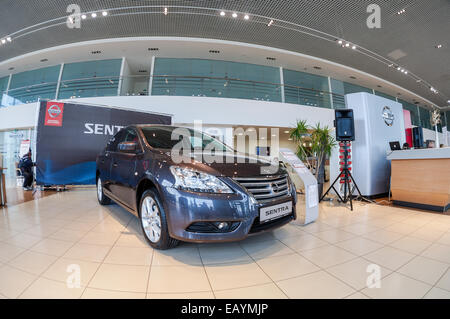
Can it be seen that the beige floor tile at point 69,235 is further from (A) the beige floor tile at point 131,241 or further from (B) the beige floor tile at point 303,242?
(B) the beige floor tile at point 303,242

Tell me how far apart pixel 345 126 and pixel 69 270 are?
4.25 m

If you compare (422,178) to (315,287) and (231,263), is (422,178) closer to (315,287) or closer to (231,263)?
(315,287)

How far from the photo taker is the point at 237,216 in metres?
1.35

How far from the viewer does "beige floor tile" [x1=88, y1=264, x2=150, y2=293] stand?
1117 millimetres

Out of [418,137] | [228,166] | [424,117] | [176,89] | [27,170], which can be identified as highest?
[176,89]

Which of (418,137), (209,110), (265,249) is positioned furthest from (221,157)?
(209,110)

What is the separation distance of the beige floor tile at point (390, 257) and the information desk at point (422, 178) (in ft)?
7.42

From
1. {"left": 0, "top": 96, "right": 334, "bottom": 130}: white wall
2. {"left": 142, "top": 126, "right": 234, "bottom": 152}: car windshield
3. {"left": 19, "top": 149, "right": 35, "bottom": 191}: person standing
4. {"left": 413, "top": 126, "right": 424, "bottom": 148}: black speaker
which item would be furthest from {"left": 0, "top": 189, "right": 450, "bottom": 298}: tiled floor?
{"left": 0, "top": 96, "right": 334, "bottom": 130}: white wall

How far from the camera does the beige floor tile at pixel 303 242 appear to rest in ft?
5.61

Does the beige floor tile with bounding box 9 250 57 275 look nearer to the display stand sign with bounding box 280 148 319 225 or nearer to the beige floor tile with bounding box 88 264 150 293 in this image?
Answer: the beige floor tile with bounding box 88 264 150 293

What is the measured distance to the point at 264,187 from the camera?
1.55 meters

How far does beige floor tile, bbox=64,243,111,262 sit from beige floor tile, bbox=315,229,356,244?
2124 millimetres
